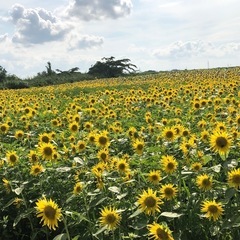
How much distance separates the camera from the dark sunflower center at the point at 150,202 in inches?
110

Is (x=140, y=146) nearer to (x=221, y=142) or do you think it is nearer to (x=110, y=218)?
(x=221, y=142)

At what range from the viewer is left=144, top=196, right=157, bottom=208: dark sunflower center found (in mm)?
2797

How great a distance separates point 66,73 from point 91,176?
38824mm

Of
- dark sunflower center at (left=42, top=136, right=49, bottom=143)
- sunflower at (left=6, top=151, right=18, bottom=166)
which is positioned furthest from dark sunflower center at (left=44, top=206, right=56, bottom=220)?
dark sunflower center at (left=42, top=136, right=49, bottom=143)

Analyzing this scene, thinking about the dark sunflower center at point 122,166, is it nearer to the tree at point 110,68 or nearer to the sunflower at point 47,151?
the sunflower at point 47,151

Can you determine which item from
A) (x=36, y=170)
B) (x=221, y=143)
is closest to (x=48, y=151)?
(x=36, y=170)

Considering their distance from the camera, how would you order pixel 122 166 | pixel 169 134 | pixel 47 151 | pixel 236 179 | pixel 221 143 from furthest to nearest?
pixel 169 134 → pixel 47 151 → pixel 122 166 → pixel 221 143 → pixel 236 179

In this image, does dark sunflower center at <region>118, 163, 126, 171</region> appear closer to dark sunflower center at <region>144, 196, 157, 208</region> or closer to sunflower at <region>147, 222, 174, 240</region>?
dark sunflower center at <region>144, 196, 157, 208</region>

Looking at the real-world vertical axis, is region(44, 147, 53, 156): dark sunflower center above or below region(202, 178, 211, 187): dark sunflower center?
above

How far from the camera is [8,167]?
14.8 ft

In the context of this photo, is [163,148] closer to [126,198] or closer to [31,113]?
[126,198]

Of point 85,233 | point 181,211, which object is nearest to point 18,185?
point 85,233

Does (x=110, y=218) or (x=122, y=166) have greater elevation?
(x=122, y=166)

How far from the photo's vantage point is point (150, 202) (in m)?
2.80
